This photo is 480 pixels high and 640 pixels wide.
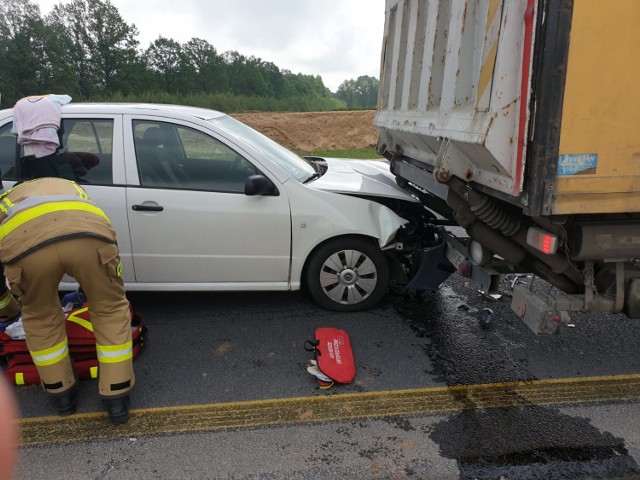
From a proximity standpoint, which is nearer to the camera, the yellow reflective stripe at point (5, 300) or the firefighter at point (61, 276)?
the firefighter at point (61, 276)

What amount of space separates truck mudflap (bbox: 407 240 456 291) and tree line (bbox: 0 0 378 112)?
30716 millimetres

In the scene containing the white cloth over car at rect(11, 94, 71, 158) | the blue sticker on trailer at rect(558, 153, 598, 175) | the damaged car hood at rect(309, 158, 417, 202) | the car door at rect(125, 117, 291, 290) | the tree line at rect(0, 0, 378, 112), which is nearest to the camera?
the blue sticker on trailer at rect(558, 153, 598, 175)

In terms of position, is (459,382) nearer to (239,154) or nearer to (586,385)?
(586,385)

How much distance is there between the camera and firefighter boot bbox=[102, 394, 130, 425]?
2.68 meters

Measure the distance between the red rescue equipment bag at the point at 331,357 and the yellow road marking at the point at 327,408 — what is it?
0.45 feet

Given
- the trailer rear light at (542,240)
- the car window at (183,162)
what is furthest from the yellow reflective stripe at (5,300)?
the trailer rear light at (542,240)

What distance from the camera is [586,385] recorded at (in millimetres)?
3035

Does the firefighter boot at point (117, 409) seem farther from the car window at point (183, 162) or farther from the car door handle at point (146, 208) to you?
the car window at point (183, 162)

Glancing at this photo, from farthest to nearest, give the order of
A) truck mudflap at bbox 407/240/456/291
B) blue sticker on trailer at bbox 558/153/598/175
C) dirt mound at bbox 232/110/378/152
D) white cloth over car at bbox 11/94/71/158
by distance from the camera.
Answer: dirt mound at bbox 232/110/378/152, truck mudflap at bbox 407/240/456/291, white cloth over car at bbox 11/94/71/158, blue sticker on trailer at bbox 558/153/598/175

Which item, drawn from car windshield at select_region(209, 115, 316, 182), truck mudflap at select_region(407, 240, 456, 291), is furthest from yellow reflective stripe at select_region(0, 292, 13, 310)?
truck mudflap at select_region(407, 240, 456, 291)

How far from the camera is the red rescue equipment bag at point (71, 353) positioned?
3059 millimetres

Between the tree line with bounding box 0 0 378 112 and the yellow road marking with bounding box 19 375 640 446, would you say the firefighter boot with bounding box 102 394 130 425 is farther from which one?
the tree line with bounding box 0 0 378 112

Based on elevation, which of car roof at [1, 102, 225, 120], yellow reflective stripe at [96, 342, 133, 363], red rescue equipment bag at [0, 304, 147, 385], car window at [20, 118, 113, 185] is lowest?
red rescue equipment bag at [0, 304, 147, 385]

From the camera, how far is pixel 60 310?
2.77m
